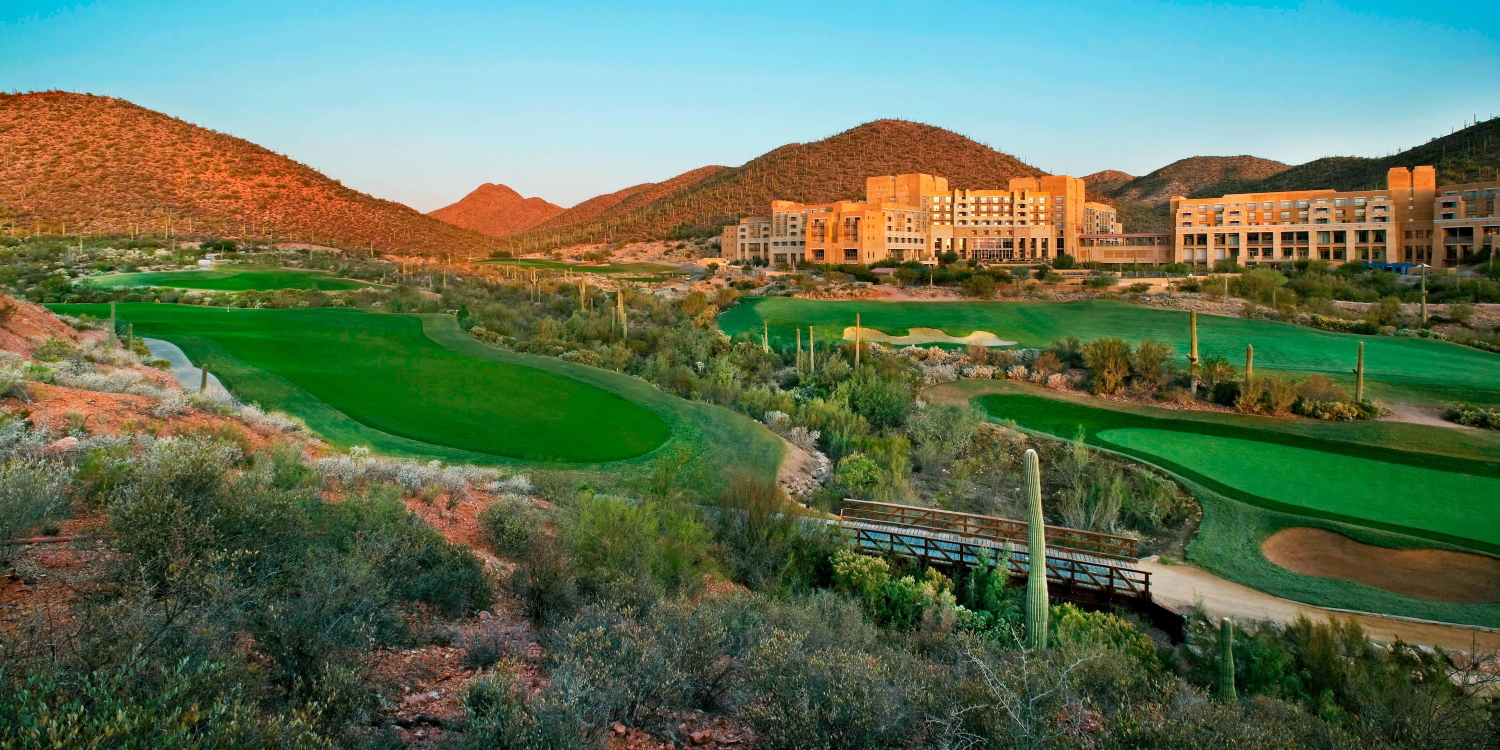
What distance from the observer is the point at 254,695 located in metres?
4.12

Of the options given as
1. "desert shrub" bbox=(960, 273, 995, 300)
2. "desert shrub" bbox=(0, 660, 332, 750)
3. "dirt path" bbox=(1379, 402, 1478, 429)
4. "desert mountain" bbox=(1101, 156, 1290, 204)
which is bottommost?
"dirt path" bbox=(1379, 402, 1478, 429)

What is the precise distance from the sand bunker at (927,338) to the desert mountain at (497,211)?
125m

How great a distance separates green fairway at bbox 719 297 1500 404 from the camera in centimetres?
2347

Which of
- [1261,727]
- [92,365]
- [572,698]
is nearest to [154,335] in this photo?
[92,365]

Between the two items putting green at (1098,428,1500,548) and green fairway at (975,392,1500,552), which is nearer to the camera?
putting green at (1098,428,1500,548)

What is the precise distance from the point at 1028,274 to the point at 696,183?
266 feet

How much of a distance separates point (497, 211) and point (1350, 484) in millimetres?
161816

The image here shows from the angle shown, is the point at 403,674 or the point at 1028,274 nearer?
the point at 403,674

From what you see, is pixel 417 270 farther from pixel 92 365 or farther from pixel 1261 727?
pixel 1261 727

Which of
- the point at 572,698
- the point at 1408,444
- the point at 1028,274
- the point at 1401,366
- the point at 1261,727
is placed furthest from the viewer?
the point at 1028,274

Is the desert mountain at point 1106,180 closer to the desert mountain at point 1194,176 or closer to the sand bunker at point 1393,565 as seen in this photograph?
the desert mountain at point 1194,176

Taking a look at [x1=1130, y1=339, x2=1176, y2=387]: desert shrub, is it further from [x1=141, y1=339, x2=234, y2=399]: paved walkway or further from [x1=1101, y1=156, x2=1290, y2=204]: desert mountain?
[x1=1101, y1=156, x2=1290, y2=204]: desert mountain

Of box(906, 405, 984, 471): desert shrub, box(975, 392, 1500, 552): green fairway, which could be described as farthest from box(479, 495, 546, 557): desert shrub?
box(975, 392, 1500, 552): green fairway

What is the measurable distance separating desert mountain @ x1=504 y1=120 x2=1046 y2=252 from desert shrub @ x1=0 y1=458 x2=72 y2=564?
3342 inches
